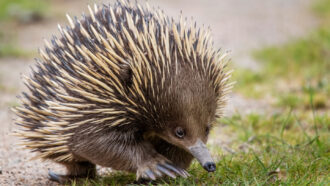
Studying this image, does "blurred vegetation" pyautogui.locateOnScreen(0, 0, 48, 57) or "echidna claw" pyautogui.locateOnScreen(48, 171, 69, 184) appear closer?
"echidna claw" pyautogui.locateOnScreen(48, 171, 69, 184)

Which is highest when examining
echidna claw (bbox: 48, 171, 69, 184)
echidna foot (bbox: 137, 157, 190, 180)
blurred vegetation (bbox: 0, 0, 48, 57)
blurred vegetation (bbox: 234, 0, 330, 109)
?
blurred vegetation (bbox: 0, 0, 48, 57)

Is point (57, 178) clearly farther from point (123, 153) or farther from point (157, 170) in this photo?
point (157, 170)

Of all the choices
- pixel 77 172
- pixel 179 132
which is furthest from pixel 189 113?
pixel 77 172

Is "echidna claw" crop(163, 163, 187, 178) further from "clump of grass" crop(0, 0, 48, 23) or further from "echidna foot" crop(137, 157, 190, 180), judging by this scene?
"clump of grass" crop(0, 0, 48, 23)

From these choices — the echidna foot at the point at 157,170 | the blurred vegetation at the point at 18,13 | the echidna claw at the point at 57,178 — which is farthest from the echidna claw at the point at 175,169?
the blurred vegetation at the point at 18,13

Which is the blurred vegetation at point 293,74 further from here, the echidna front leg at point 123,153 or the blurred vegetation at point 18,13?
the blurred vegetation at point 18,13

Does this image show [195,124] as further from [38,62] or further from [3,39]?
[3,39]

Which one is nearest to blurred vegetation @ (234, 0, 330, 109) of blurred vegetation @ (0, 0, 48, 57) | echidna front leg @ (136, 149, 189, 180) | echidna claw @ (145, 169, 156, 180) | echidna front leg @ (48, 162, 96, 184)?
echidna front leg @ (48, 162, 96, 184)
